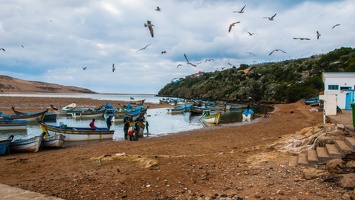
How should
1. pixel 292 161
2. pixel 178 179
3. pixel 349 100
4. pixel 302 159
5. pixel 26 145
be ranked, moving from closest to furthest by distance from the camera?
pixel 178 179 → pixel 302 159 → pixel 292 161 → pixel 26 145 → pixel 349 100

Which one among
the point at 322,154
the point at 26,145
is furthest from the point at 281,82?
the point at 322,154

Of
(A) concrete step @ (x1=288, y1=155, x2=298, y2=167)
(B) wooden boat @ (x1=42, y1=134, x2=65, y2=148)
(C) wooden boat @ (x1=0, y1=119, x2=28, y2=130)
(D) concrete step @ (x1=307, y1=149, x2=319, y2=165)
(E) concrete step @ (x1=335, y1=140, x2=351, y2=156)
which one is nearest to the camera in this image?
(E) concrete step @ (x1=335, y1=140, x2=351, y2=156)

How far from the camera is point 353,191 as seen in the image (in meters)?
5.96

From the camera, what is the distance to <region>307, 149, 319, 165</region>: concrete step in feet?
27.3

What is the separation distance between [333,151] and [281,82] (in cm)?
7904

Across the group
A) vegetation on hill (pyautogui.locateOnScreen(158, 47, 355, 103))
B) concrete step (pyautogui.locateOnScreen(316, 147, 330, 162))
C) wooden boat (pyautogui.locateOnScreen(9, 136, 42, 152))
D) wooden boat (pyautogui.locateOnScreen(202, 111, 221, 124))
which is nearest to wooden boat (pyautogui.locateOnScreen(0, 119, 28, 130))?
wooden boat (pyautogui.locateOnScreen(9, 136, 42, 152))

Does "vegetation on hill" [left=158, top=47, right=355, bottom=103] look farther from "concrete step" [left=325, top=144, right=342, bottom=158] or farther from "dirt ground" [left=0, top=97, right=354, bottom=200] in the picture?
"dirt ground" [left=0, top=97, right=354, bottom=200]

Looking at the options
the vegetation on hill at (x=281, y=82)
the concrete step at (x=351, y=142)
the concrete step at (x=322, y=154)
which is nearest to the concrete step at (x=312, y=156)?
the concrete step at (x=322, y=154)

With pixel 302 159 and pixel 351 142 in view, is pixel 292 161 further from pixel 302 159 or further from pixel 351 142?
pixel 351 142

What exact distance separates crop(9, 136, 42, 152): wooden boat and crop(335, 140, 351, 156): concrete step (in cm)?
1603

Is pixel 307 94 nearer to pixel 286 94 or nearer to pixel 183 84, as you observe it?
pixel 286 94

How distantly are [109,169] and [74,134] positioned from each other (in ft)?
42.0

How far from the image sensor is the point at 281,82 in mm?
83250

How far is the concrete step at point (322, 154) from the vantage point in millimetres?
8195
